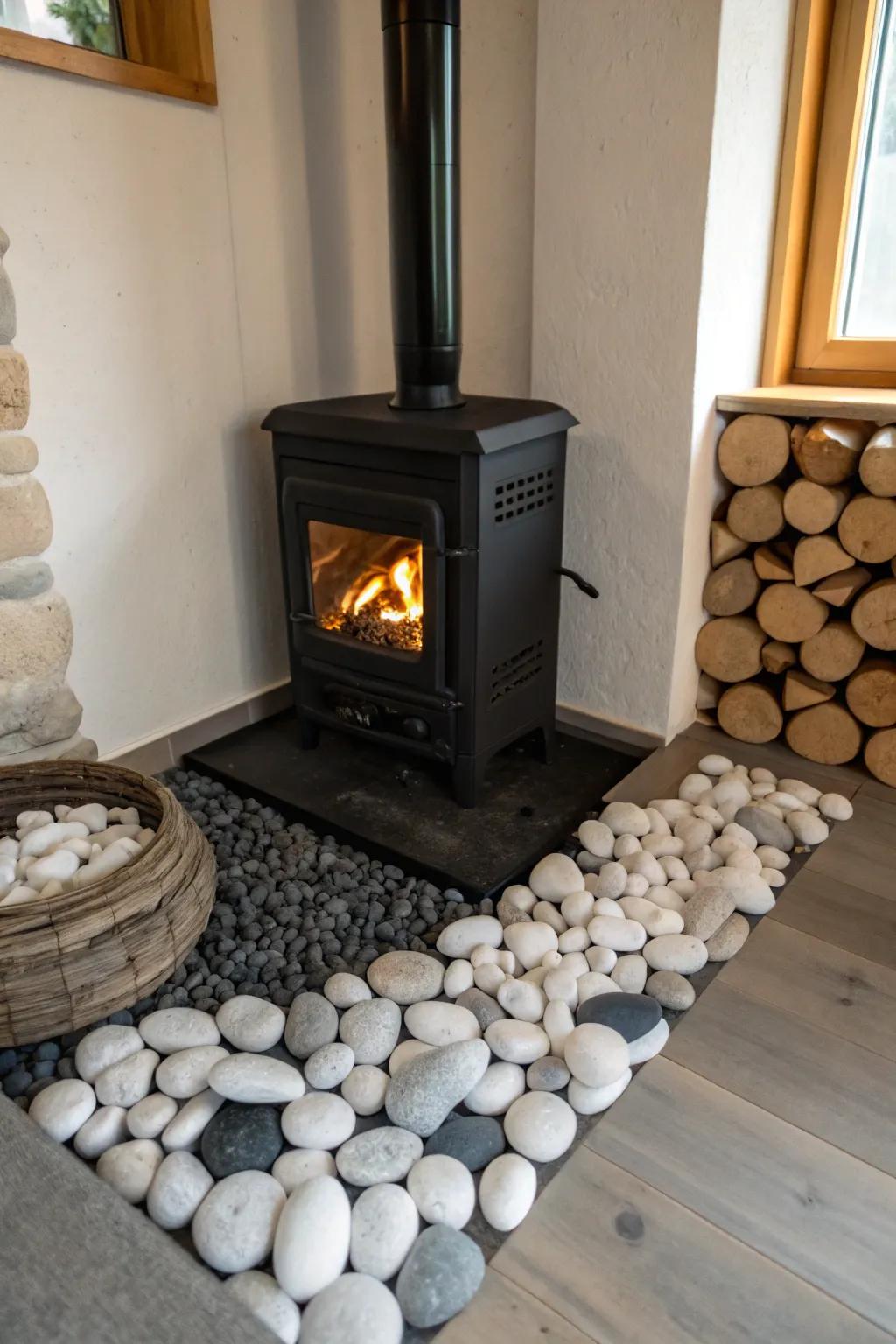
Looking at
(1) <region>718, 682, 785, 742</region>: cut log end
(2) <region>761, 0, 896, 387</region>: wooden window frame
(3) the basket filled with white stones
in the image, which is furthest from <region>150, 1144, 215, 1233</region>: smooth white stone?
(2) <region>761, 0, 896, 387</region>: wooden window frame

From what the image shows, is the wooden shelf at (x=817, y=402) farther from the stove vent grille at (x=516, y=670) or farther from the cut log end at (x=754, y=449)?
the stove vent grille at (x=516, y=670)

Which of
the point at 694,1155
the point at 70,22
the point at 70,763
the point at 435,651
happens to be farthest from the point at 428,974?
the point at 70,22

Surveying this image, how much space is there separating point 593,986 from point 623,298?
1254mm

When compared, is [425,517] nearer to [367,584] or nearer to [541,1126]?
[367,584]

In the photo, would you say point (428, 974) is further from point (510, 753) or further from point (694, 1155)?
point (510, 753)

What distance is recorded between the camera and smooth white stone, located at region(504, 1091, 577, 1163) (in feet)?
3.65

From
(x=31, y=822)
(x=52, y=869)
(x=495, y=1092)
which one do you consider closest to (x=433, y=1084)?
(x=495, y=1092)

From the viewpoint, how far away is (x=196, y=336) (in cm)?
187

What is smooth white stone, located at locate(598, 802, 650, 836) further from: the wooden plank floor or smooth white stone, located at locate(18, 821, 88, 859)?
smooth white stone, located at locate(18, 821, 88, 859)

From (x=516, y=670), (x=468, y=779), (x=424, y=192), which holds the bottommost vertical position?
(x=468, y=779)

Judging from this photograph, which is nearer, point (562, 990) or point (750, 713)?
point (562, 990)

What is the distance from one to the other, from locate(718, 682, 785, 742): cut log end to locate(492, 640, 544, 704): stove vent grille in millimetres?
450

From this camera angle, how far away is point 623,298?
1.80 meters

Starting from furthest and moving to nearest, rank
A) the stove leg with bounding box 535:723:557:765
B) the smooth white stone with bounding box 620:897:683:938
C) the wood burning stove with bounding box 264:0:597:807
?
1. the stove leg with bounding box 535:723:557:765
2. the wood burning stove with bounding box 264:0:597:807
3. the smooth white stone with bounding box 620:897:683:938
